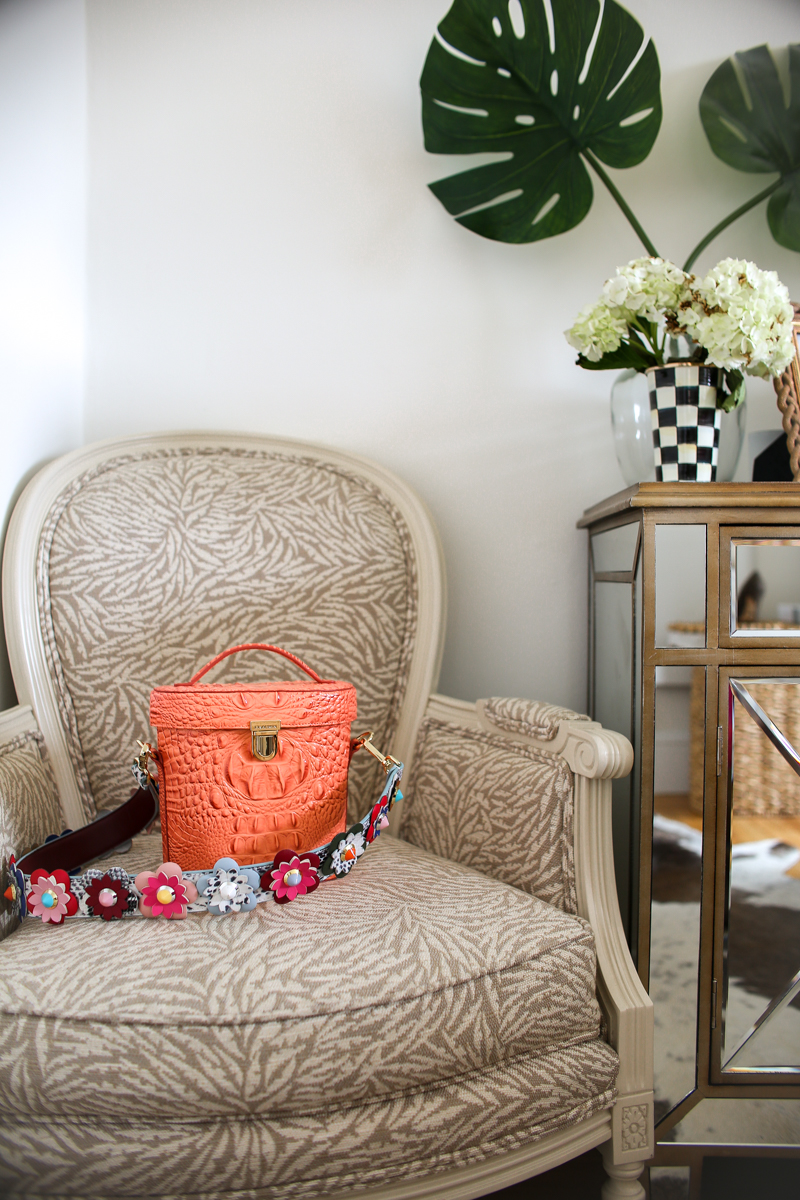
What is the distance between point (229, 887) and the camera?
815 millimetres

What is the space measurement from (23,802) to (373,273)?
1.18 m

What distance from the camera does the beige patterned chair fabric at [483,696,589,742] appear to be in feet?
3.10

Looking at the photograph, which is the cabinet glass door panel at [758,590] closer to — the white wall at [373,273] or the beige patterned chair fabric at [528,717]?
the beige patterned chair fabric at [528,717]

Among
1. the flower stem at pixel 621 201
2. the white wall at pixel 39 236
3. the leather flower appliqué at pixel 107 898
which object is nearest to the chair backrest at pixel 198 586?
the white wall at pixel 39 236

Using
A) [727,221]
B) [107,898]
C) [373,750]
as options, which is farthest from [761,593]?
[107,898]

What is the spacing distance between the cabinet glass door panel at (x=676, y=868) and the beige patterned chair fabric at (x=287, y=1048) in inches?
9.7

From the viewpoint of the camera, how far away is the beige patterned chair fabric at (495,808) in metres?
0.90

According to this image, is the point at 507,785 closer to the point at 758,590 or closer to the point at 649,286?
the point at 758,590

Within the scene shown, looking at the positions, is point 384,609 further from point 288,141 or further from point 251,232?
point 288,141

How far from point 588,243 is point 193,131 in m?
0.85

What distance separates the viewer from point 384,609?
1.26m

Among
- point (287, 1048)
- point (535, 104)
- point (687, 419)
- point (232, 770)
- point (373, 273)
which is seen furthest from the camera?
point (373, 273)

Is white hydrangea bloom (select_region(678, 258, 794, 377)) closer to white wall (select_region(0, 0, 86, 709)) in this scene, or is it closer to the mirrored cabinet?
the mirrored cabinet

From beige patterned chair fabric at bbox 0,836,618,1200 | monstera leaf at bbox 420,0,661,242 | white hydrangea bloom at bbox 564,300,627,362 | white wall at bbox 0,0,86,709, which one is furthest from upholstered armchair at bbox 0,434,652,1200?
monstera leaf at bbox 420,0,661,242
